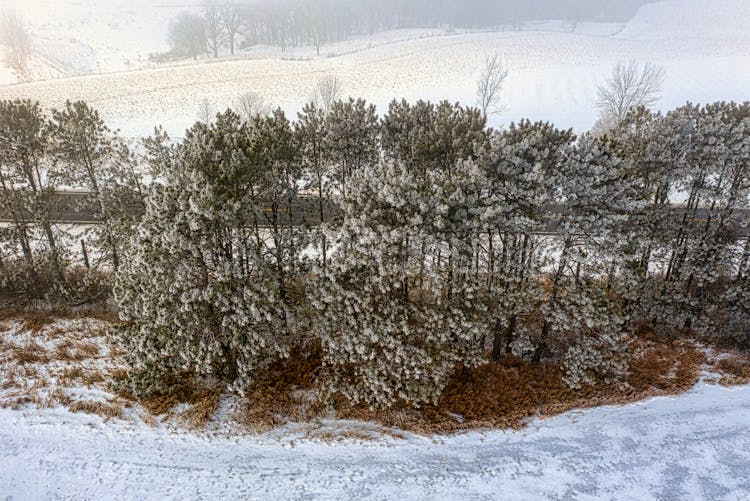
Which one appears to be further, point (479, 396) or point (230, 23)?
point (230, 23)

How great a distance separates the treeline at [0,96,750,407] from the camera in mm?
12906

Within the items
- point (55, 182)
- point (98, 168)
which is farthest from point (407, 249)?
point (55, 182)

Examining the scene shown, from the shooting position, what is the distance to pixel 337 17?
10738 centimetres

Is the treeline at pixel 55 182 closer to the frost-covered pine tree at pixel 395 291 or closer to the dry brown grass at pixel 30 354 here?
the dry brown grass at pixel 30 354

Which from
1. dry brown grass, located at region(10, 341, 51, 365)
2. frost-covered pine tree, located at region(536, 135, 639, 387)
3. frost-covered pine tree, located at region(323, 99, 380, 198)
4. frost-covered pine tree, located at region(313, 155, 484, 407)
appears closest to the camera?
frost-covered pine tree, located at region(313, 155, 484, 407)

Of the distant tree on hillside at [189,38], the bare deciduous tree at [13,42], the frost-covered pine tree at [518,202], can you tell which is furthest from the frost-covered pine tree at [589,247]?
the distant tree on hillside at [189,38]

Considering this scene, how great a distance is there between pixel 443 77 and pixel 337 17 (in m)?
62.5

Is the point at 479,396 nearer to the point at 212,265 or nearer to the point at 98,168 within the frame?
the point at 212,265

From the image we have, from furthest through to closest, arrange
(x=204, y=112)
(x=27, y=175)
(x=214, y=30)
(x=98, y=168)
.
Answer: (x=214, y=30) < (x=204, y=112) < (x=98, y=168) < (x=27, y=175)

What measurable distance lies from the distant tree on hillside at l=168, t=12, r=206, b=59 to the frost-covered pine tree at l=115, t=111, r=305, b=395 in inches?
3120

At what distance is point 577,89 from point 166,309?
5987 centimetres

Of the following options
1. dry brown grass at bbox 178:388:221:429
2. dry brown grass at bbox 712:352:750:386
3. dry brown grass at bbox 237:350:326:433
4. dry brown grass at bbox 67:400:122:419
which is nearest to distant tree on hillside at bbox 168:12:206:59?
dry brown grass at bbox 67:400:122:419

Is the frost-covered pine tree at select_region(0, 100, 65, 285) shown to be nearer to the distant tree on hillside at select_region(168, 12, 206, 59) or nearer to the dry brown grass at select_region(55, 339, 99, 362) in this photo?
the dry brown grass at select_region(55, 339, 99, 362)

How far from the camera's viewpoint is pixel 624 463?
1370 centimetres
